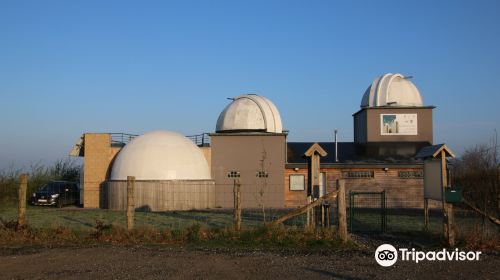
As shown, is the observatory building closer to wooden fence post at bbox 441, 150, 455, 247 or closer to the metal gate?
the metal gate

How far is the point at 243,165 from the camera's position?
34.3m

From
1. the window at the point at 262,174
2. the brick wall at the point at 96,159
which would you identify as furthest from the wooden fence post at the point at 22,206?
the window at the point at 262,174

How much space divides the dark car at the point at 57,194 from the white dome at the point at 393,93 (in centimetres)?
2040

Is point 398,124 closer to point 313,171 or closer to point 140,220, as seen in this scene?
point 140,220

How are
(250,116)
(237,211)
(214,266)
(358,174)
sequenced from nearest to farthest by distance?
(214,266) < (237,211) < (358,174) < (250,116)

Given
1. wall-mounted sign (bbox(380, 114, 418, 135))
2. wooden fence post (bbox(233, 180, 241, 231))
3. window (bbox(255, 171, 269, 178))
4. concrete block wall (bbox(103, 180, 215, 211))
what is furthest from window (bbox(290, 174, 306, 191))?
wooden fence post (bbox(233, 180, 241, 231))

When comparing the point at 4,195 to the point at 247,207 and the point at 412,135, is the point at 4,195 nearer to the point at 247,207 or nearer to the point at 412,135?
the point at 247,207

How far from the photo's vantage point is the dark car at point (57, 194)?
3256cm

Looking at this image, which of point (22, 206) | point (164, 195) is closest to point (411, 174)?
point (164, 195)

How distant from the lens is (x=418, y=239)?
13.8m

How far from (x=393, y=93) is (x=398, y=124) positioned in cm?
219

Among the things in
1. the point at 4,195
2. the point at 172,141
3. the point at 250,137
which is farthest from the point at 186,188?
the point at 4,195

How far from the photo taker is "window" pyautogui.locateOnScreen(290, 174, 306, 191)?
3391cm

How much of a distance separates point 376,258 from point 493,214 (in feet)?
14.3
